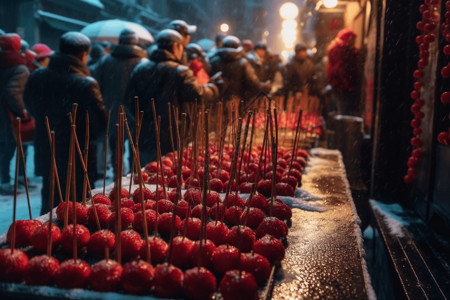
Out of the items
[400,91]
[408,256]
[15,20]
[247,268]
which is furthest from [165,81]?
[15,20]

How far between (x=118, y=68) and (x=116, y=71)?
0.06 metres

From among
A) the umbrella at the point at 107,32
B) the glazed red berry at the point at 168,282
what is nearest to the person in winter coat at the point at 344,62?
the umbrella at the point at 107,32

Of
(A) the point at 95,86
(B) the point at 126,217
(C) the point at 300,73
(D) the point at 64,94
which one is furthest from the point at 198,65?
(B) the point at 126,217

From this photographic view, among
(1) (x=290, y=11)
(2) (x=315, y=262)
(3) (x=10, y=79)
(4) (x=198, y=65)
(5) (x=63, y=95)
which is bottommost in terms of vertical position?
(2) (x=315, y=262)

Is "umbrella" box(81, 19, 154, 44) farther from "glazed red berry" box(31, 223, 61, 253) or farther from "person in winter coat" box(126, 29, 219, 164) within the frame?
"glazed red berry" box(31, 223, 61, 253)

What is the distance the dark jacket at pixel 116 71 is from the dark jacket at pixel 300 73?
16.2 ft

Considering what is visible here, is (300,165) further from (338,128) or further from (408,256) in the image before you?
(338,128)

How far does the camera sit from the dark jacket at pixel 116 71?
6371mm

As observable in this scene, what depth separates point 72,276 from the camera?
60.6 inches

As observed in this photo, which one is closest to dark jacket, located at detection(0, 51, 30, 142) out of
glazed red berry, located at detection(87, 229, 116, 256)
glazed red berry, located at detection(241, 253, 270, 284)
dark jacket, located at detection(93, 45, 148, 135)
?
dark jacket, located at detection(93, 45, 148, 135)

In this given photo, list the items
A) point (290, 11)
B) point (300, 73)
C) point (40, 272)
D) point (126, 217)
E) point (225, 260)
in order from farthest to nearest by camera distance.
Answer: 1. point (290, 11)
2. point (300, 73)
3. point (126, 217)
4. point (225, 260)
5. point (40, 272)

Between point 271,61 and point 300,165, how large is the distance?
32.3ft

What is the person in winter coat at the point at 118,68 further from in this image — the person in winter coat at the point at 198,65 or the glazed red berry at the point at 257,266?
the glazed red berry at the point at 257,266

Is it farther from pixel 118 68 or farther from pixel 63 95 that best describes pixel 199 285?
pixel 118 68
